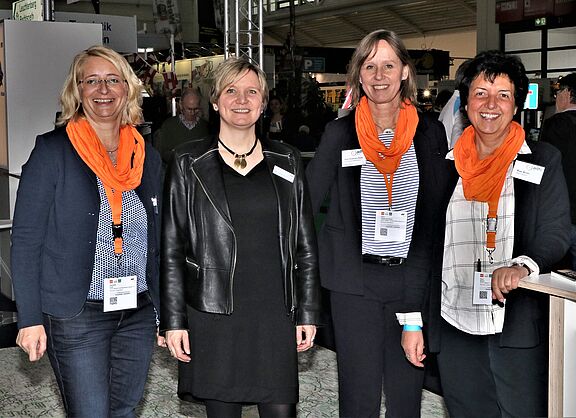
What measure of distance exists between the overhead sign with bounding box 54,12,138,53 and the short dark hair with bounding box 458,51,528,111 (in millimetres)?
6864

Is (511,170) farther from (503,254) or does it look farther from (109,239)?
(109,239)

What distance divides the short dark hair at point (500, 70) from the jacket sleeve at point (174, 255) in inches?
38.0

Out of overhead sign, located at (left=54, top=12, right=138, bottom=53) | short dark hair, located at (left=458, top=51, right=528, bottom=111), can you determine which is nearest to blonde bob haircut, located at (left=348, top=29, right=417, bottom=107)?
short dark hair, located at (left=458, top=51, right=528, bottom=111)

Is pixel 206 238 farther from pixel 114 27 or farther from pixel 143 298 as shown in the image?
pixel 114 27

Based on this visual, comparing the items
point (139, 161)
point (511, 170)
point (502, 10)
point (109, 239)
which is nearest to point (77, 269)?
point (109, 239)

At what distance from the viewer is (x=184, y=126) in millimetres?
8695

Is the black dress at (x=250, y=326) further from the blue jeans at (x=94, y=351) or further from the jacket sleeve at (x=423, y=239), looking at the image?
the jacket sleeve at (x=423, y=239)

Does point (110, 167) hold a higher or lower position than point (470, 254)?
higher

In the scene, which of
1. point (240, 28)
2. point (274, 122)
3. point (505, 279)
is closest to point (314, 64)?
point (274, 122)

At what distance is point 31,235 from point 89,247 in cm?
17

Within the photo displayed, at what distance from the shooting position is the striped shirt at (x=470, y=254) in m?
2.49

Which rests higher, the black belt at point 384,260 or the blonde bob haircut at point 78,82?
the blonde bob haircut at point 78,82

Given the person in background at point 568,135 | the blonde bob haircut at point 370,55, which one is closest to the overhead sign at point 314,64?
the person in background at point 568,135

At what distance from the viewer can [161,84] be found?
14.9 m
